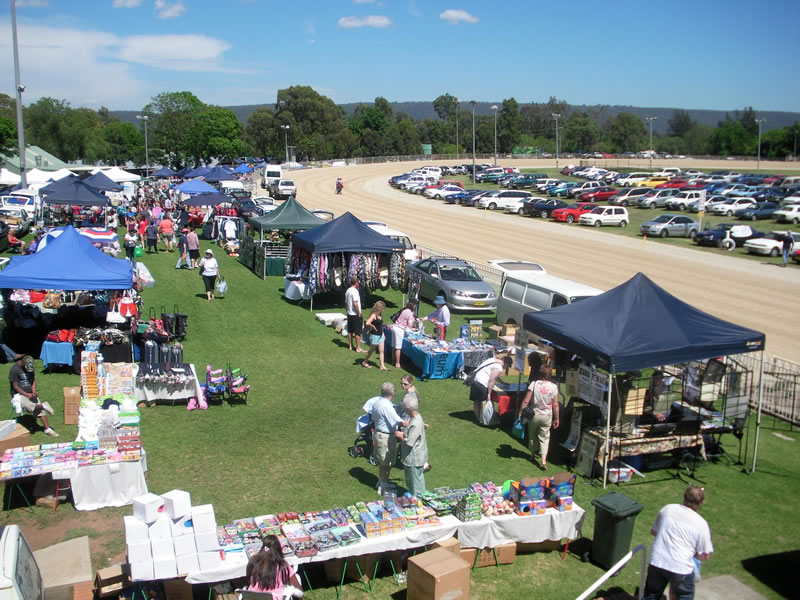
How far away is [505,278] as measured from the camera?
18625mm

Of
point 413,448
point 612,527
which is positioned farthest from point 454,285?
point 612,527

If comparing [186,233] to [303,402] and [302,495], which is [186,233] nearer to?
[303,402]

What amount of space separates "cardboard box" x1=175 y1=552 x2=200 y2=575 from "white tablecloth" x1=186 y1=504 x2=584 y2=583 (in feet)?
0.21

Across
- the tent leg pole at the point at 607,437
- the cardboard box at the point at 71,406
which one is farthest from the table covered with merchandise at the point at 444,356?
the cardboard box at the point at 71,406

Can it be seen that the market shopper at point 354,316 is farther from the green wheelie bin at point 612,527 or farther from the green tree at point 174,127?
the green tree at point 174,127

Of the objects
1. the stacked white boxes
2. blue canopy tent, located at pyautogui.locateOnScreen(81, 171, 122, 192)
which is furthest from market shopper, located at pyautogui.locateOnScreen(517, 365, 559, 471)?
blue canopy tent, located at pyautogui.locateOnScreen(81, 171, 122, 192)

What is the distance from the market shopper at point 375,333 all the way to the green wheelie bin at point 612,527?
733cm

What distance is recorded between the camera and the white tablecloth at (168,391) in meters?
12.4

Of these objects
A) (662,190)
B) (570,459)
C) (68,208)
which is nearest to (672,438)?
(570,459)

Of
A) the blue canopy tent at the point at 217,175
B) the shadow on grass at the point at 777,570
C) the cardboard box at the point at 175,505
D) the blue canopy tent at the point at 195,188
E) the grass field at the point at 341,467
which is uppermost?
the blue canopy tent at the point at 217,175

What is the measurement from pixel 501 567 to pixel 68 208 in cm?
3590

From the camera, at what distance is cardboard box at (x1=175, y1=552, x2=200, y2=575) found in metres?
6.71

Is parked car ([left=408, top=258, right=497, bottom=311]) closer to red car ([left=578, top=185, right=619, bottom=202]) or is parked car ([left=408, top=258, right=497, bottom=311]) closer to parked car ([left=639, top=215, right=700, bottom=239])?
parked car ([left=639, top=215, right=700, bottom=239])

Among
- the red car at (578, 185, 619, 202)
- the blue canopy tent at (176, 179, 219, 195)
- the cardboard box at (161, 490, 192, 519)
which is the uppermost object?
the blue canopy tent at (176, 179, 219, 195)
